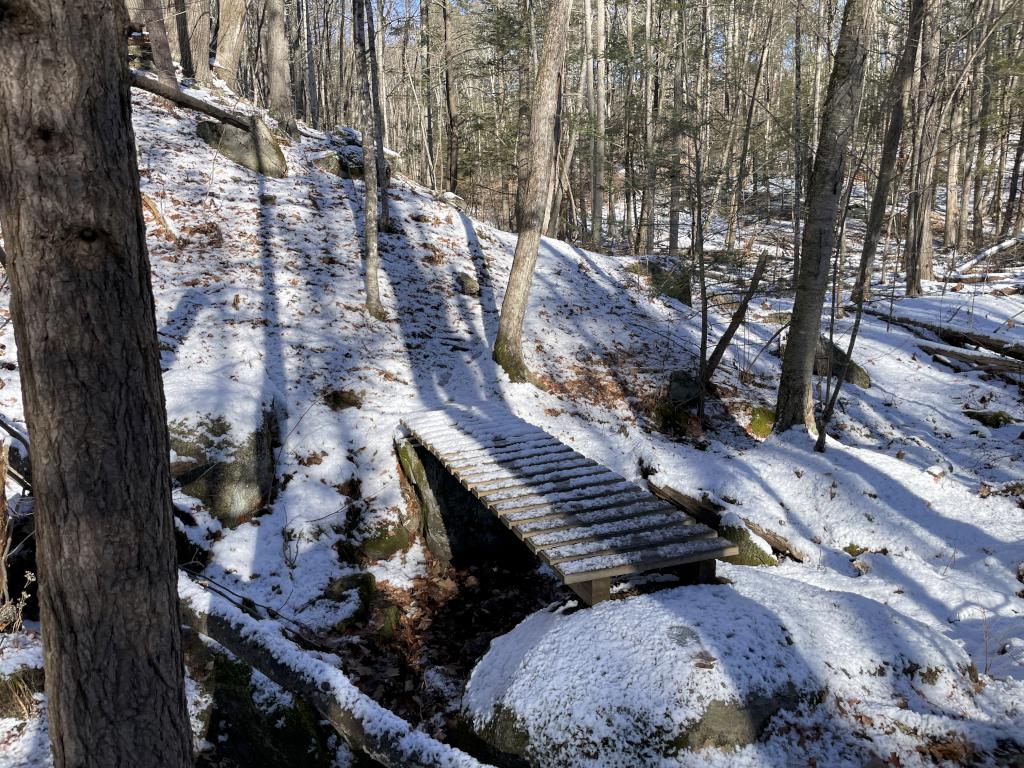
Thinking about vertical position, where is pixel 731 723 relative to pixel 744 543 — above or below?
above

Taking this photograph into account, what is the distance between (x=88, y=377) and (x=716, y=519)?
6.17 metres

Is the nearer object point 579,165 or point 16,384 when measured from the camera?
point 16,384

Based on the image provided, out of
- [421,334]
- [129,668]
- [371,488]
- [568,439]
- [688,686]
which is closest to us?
[129,668]

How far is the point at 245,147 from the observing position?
46.3 feet

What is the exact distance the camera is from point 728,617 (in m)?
3.83

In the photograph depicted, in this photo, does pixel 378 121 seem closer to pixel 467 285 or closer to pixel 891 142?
pixel 467 285

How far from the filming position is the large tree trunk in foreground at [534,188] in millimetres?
8703

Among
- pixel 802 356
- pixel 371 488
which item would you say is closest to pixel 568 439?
pixel 371 488

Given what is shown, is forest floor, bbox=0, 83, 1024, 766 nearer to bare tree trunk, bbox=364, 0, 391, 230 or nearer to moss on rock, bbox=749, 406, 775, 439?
moss on rock, bbox=749, 406, 775, 439

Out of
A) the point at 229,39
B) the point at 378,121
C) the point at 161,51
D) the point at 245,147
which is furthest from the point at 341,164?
the point at 229,39

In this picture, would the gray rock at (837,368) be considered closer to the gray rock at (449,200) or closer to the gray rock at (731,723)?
the gray rock at (731,723)

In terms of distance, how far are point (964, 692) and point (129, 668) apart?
4.63 meters

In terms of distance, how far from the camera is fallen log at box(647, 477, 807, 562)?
666 cm

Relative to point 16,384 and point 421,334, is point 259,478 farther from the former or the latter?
point 421,334
